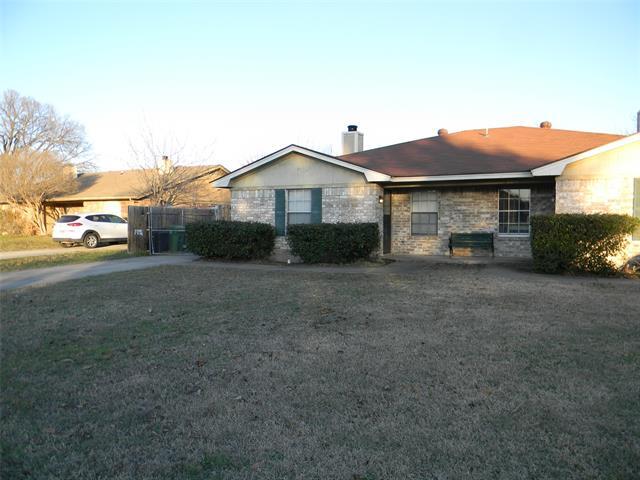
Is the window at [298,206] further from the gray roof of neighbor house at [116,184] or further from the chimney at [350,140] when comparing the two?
the gray roof of neighbor house at [116,184]

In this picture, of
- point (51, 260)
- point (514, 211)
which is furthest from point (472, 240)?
point (51, 260)

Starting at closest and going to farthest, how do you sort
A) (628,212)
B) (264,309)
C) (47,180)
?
(264,309) → (628,212) → (47,180)

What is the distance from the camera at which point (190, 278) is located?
36.0 feet

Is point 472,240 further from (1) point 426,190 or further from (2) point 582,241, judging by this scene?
(2) point 582,241

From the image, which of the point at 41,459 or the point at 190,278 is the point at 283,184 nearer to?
the point at 190,278

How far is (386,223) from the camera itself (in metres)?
16.1

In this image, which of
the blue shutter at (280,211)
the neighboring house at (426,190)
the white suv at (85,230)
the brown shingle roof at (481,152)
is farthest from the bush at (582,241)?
the white suv at (85,230)

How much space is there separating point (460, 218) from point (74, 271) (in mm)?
11972

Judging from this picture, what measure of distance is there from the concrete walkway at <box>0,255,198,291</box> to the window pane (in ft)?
11.8

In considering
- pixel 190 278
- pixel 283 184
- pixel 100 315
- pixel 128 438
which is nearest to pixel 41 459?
pixel 128 438

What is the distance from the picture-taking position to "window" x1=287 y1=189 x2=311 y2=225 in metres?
15.5

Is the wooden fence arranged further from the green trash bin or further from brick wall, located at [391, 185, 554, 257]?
brick wall, located at [391, 185, 554, 257]

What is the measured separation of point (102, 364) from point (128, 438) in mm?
1772

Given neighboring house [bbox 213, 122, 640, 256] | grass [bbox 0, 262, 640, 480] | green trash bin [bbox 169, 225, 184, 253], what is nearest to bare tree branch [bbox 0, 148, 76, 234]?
green trash bin [bbox 169, 225, 184, 253]
